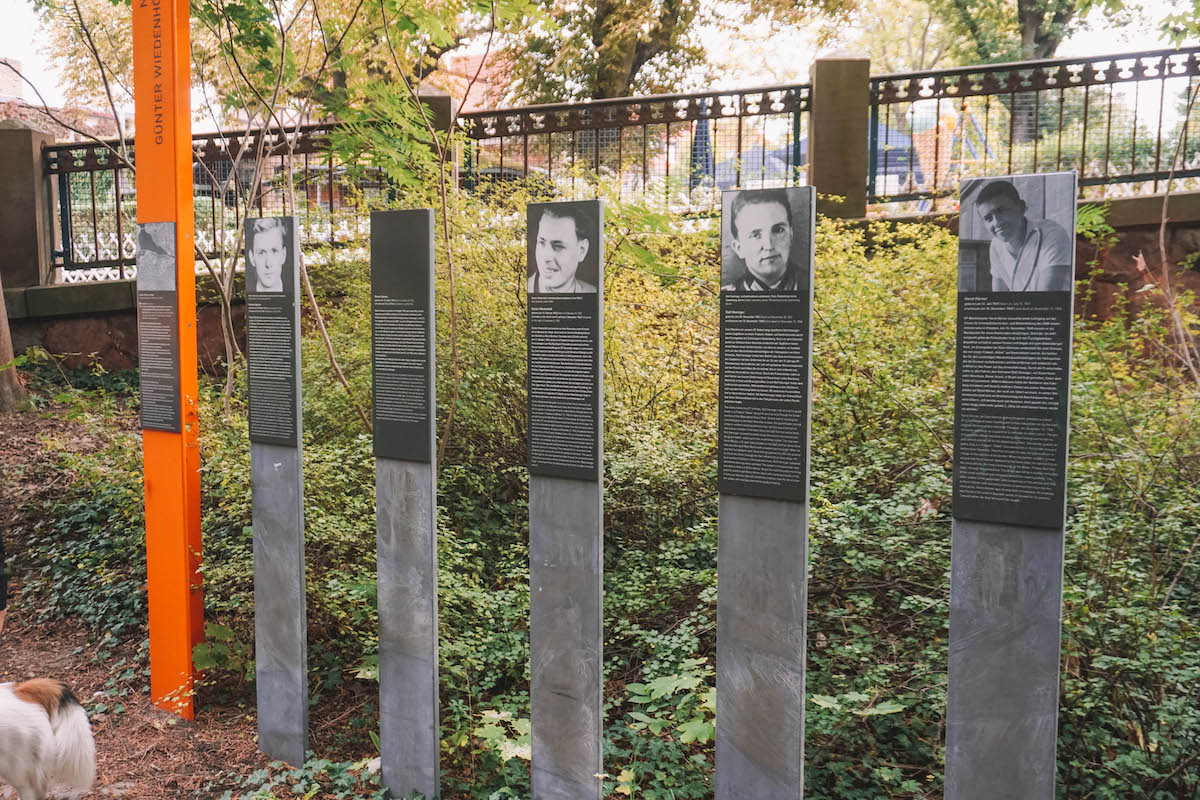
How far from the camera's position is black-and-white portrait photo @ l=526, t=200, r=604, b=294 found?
326cm

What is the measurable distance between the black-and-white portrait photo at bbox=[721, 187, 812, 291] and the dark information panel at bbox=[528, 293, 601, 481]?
0.56 meters

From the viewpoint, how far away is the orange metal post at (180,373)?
14.5 ft

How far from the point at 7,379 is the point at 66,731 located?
6.31 metres

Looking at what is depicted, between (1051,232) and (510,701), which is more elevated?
(1051,232)

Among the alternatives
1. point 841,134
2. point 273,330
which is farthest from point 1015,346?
point 841,134

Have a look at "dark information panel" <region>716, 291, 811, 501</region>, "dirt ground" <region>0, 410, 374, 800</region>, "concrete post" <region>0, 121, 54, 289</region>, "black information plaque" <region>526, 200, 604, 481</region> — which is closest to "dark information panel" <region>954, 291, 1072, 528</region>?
"dark information panel" <region>716, 291, 811, 501</region>

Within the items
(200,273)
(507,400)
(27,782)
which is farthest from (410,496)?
(200,273)

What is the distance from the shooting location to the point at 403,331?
12.4ft

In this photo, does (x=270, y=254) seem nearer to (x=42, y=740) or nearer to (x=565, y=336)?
(x=565, y=336)

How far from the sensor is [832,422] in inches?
205

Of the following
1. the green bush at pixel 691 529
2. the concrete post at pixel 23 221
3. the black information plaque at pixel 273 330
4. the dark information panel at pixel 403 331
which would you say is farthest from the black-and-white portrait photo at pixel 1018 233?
the concrete post at pixel 23 221

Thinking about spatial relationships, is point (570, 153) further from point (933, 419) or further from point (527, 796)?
point (527, 796)

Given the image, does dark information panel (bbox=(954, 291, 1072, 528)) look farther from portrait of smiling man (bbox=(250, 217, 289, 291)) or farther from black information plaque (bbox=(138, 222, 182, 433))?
black information plaque (bbox=(138, 222, 182, 433))

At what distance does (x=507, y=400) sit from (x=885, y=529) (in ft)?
8.87
